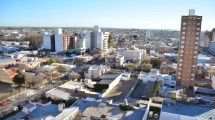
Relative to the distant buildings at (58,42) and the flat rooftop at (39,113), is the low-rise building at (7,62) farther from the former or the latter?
the flat rooftop at (39,113)

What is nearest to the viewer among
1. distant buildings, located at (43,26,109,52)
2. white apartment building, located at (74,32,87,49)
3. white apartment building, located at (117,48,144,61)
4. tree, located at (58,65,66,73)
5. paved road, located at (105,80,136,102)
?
paved road, located at (105,80,136,102)

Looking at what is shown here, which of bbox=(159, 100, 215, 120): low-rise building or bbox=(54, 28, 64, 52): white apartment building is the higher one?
bbox=(54, 28, 64, 52): white apartment building

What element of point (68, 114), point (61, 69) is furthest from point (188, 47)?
point (61, 69)

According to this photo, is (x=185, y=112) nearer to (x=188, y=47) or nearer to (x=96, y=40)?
(x=188, y=47)

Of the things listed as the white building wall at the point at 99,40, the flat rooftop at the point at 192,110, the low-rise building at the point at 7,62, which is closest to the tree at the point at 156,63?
the white building wall at the point at 99,40

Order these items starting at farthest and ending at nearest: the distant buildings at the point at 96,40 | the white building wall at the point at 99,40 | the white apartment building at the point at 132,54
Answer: the distant buildings at the point at 96,40, the white building wall at the point at 99,40, the white apartment building at the point at 132,54

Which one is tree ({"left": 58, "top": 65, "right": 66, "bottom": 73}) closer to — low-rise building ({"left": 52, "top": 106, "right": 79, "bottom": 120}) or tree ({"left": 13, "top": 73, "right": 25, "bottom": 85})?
tree ({"left": 13, "top": 73, "right": 25, "bottom": 85})

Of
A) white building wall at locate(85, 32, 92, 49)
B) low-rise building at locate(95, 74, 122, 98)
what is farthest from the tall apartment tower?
white building wall at locate(85, 32, 92, 49)
